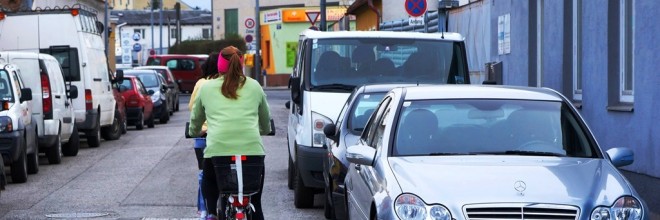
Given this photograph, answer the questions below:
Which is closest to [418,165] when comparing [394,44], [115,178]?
[394,44]

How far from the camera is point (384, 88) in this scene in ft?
42.8

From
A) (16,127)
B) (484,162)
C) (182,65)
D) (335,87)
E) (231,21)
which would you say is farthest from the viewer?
(231,21)

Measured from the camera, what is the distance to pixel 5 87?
18672 mm

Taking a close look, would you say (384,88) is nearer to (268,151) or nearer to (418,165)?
(418,165)

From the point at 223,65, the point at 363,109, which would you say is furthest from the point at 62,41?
the point at 223,65

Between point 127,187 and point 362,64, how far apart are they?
3.41 meters

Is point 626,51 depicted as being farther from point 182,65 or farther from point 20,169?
point 182,65

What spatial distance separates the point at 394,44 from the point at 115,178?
4668 millimetres

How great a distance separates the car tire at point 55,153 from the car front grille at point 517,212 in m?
14.1

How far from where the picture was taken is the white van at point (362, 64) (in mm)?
14930

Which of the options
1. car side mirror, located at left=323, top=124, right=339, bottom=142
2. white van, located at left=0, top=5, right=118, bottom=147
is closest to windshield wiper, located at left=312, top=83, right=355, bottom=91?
car side mirror, located at left=323, top=124, right=339, bottom=142

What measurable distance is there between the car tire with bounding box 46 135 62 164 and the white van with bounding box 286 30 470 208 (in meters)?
6.34

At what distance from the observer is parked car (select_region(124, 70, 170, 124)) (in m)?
35.8

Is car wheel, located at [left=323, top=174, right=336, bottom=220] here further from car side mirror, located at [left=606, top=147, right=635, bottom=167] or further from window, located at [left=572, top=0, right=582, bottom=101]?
window, located at [left=572, top=0, right=582, bottom=101]
